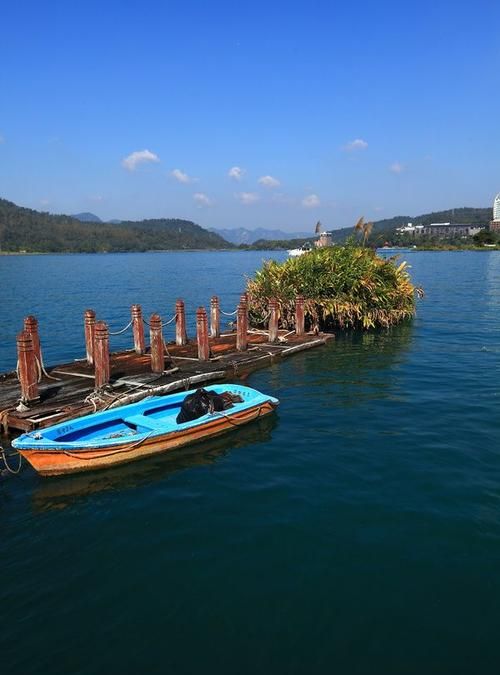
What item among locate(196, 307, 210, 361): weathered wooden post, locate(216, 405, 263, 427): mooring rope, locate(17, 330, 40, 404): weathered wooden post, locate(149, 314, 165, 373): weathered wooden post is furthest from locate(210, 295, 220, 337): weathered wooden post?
locate(17, 330, 40, 404): weathered wooden post

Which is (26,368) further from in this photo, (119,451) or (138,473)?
(138,473)

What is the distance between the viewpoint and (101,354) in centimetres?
1268

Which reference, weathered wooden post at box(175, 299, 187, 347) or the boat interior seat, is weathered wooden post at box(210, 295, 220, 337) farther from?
the boat interior seat

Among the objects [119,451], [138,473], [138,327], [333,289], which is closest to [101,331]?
[119,451]

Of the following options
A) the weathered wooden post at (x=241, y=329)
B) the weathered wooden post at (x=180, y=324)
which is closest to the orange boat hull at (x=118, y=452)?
the weathered wooden post at (x=241, y=329)

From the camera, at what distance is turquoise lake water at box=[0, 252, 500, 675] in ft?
18.4

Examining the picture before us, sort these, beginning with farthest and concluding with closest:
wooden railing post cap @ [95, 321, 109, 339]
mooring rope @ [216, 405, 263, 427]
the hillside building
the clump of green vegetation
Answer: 1. the hillside building
2. the clump of green vegetation
3. wooden railing post cap @ [95, 321, 109, 339]
4. mooring rope @ [216, 405, 263, 427]

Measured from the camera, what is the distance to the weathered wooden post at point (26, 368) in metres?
11.5

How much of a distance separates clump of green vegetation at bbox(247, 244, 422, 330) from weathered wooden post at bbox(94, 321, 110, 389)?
11.1 meters

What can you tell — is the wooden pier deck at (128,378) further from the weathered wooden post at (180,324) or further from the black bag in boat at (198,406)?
the black bag in boat at (198,406)

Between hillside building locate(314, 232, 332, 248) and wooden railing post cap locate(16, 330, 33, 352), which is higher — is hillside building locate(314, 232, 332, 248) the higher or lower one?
the higher one

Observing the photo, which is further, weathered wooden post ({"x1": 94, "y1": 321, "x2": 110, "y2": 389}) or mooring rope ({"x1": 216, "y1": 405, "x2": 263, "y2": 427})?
weathered wooden post ({"x1": 94, "y1": 321, "x2": 110, "y2": 389})

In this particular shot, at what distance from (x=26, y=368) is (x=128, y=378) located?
295 cm

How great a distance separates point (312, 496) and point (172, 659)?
12.6 ft
